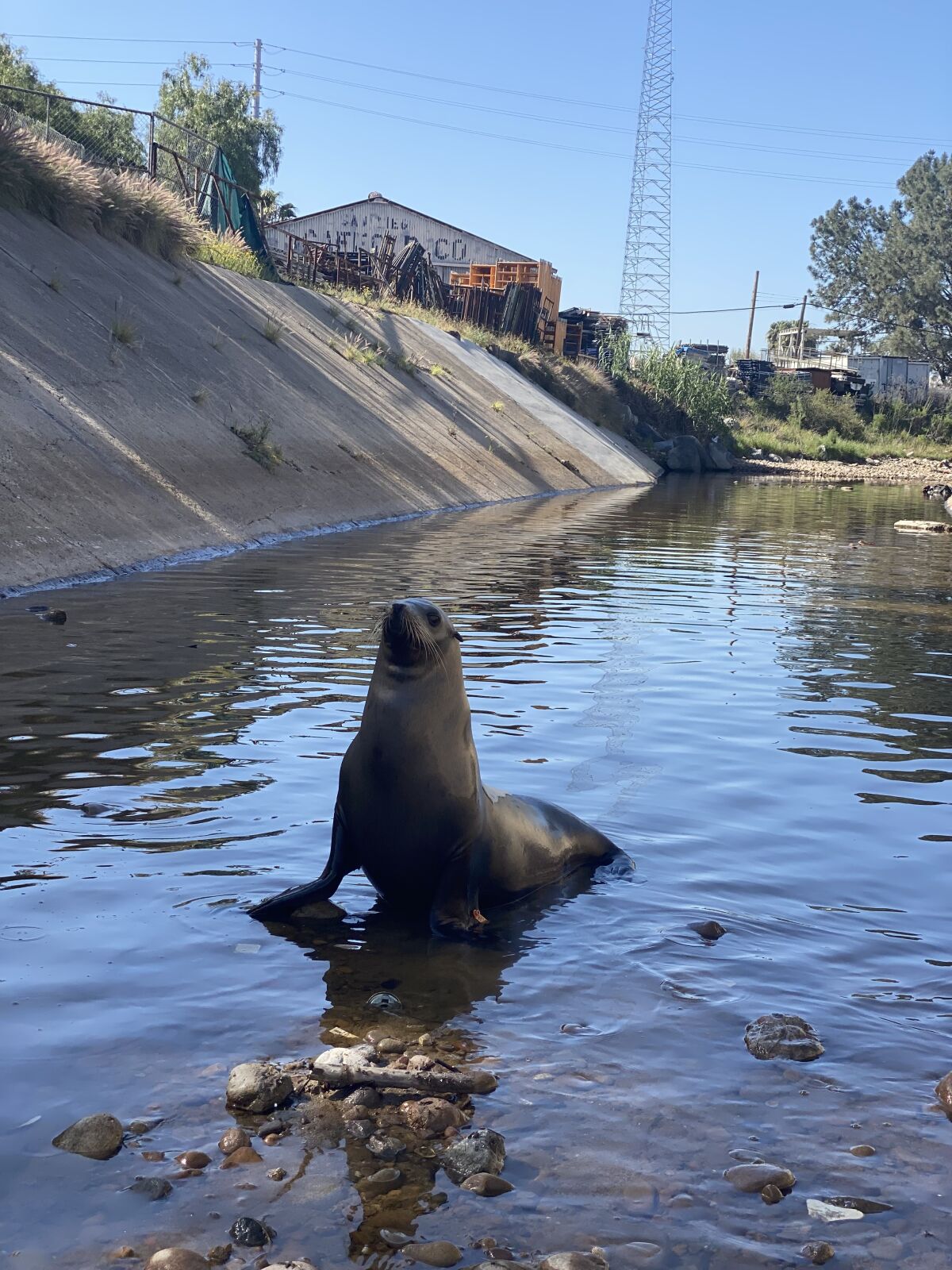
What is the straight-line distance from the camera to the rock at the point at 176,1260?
337 centimetres

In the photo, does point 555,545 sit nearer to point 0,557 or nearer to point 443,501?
point 443,501

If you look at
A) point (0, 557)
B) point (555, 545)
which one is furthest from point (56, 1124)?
point (555, 545)

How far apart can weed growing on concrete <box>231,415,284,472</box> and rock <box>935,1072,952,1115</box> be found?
18.3 m

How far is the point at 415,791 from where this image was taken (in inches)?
233

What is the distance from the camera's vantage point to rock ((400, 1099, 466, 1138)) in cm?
416

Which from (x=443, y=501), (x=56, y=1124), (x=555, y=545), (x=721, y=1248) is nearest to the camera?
(x=721, y=1248)

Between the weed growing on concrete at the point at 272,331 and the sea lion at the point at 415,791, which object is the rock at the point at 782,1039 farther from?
the weed growing on concrete at the point at 272,331

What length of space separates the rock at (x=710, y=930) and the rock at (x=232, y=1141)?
259 cm

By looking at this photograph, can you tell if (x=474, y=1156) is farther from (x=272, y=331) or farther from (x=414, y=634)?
(x=272, y=331)

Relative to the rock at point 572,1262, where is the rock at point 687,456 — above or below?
above

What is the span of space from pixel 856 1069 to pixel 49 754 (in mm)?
5252

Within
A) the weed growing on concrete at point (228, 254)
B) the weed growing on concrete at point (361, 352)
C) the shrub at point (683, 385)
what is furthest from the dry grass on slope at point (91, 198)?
the shrub at point (683, 385)

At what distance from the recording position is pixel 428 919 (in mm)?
6086

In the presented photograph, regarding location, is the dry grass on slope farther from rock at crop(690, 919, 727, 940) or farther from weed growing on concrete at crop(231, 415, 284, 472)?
rock at crop(690, 919, 727, 940)
